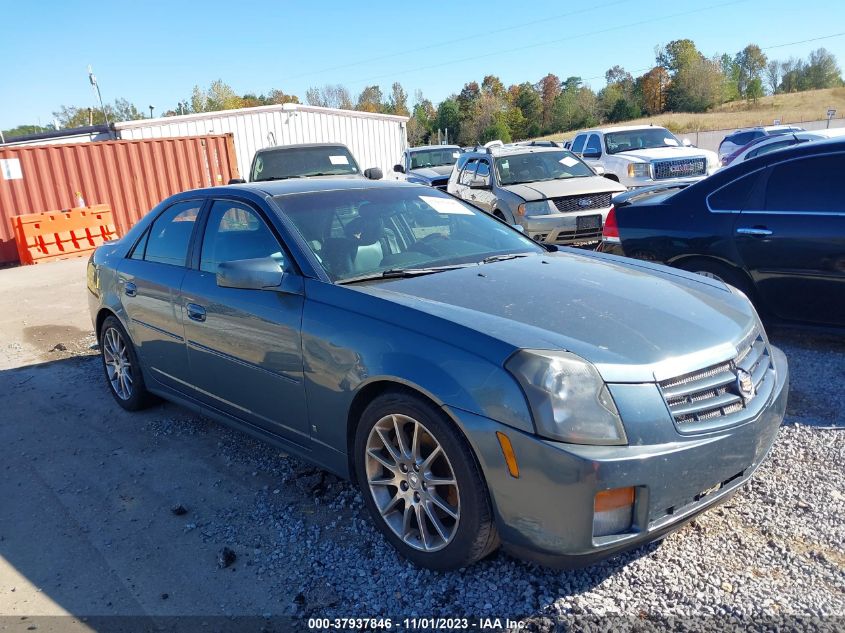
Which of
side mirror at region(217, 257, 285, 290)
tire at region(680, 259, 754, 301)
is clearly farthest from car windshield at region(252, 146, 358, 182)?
side mirror at region(217, 257, 285, 290)

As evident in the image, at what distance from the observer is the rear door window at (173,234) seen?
4305mm

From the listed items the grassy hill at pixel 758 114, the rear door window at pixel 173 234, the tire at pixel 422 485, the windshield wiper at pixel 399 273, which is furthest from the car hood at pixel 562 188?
the grassy hill at pixel 758 114

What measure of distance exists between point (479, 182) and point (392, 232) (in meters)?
7.23

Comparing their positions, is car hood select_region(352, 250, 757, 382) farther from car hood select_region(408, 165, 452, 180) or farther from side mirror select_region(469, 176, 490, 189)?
car hood select_region(408, 165, 452, 180)

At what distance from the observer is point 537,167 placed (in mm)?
10750

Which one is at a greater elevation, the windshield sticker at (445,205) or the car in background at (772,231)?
the windshield sticker at (445,205)

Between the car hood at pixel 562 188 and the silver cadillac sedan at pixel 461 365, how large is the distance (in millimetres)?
5371

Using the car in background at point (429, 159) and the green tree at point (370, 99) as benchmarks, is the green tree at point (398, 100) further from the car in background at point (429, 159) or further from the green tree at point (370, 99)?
the car in background at point (429, 159)

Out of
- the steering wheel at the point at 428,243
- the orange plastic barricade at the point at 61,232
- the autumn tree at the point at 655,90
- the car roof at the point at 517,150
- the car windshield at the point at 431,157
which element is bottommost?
the orange plastic barricade at the point at 61,232

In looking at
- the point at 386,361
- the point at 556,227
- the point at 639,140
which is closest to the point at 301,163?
the point at 556,227

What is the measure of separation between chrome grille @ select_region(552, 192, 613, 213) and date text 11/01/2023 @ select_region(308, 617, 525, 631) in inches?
299

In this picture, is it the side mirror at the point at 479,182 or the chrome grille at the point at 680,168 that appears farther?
the chrome grille at the point at 680,168

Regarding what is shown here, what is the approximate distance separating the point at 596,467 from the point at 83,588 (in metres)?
2.34

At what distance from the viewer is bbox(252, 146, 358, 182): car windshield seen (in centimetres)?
1159
